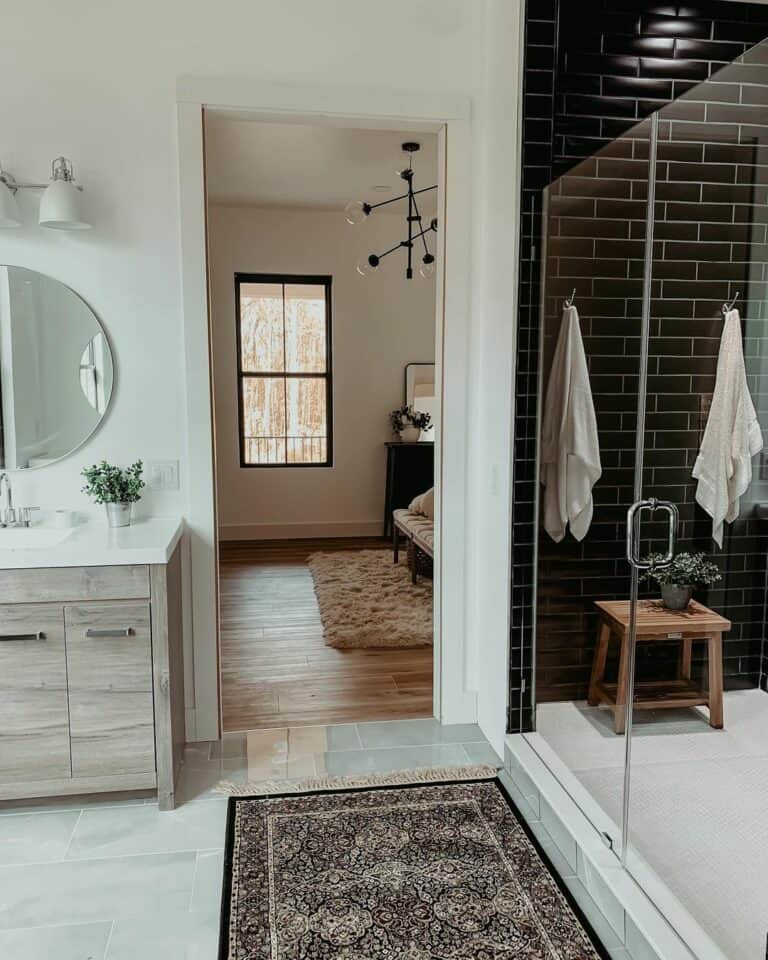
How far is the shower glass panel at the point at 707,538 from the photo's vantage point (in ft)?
5.55

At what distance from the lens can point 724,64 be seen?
186cm

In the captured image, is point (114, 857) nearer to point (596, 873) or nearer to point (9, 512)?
point (9, 512)

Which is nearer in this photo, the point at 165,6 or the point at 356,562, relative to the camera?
the point at 165,6

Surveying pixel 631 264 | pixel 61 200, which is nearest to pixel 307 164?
pixel 61 200

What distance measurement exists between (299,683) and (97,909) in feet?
5.59

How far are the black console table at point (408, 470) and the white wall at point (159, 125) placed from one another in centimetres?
411

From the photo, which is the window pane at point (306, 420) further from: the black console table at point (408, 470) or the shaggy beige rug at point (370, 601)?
the shaggy beige rug at point (370, 601)

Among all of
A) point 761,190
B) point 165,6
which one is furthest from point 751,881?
point 165,6

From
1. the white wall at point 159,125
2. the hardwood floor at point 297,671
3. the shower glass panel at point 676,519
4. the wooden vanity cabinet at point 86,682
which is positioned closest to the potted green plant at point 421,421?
the hardwood floor at point 297,671

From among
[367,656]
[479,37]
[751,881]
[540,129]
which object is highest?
[479,37]

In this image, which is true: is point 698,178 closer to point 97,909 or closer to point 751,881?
point 751,881

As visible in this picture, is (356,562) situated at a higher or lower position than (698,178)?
lower

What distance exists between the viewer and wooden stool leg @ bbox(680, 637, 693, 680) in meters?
1.95

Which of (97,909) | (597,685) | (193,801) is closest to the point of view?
(97,909)
